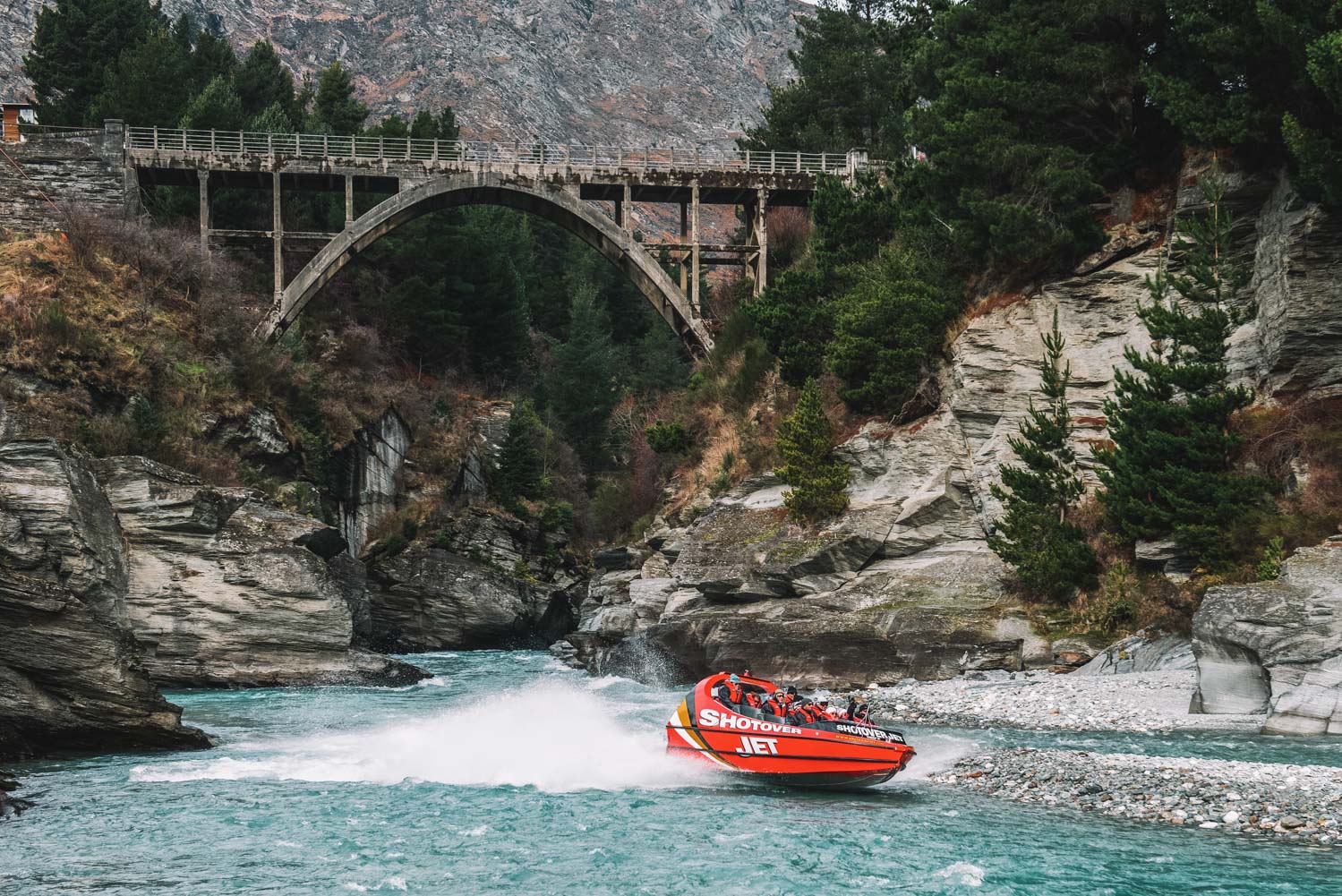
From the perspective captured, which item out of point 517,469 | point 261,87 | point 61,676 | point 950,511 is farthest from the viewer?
point 261,87

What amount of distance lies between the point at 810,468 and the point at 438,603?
19.1 metres

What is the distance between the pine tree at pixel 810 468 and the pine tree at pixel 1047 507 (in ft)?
17.5

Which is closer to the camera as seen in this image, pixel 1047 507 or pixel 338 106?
pixel 1047 507

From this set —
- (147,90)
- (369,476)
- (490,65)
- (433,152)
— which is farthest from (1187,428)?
(490,65)

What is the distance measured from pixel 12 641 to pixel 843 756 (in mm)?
14557

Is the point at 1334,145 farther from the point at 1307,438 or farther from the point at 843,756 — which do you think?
the point at 843,756

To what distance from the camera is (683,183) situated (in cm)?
5491

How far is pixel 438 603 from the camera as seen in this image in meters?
50.9

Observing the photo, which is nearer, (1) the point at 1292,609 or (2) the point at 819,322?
(1) the point at 1292,609

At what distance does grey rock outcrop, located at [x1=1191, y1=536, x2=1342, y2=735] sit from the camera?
Answer: 22.1 metres

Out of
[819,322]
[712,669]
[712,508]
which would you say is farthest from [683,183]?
[712,669]

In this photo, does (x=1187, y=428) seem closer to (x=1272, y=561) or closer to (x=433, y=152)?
(x=1272, y=561)

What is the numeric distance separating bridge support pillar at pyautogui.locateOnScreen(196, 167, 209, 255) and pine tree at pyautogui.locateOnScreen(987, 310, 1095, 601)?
111 feet

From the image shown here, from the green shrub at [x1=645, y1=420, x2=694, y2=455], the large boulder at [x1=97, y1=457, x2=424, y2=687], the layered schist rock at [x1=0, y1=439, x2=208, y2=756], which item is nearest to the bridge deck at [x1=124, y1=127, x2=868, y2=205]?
the green shrub at [x1=645, y1=420, x2=694, y2=455]
